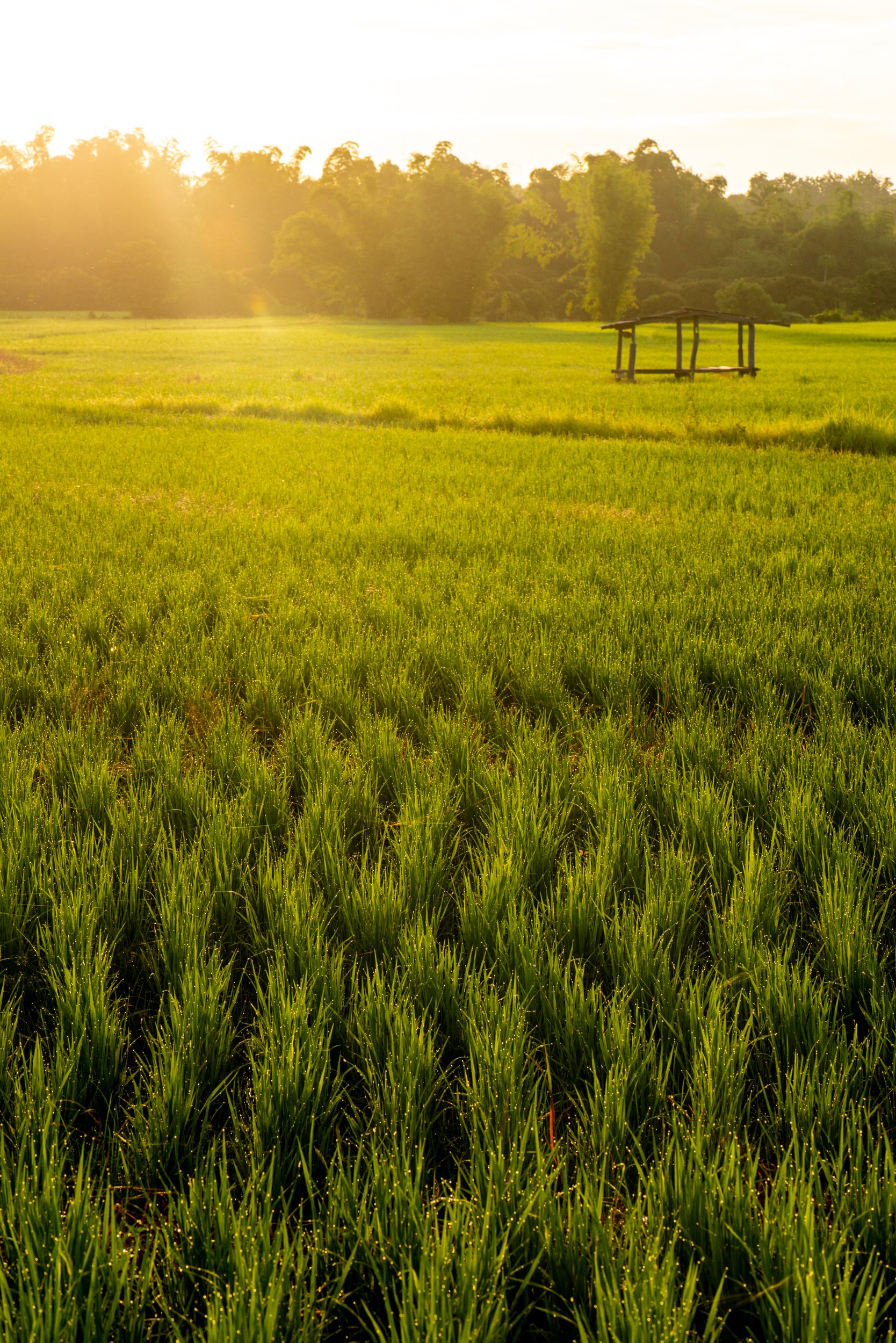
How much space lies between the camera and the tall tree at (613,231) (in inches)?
2347

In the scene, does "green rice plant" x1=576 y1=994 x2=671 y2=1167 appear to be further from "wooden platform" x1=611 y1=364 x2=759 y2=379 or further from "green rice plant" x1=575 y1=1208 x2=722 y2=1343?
"wooden platform" x1=611 y1=364 x2=759 y2=379

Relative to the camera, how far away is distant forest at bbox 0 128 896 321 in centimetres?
6050

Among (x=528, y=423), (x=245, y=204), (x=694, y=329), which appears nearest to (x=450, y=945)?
(x=528, y=423)

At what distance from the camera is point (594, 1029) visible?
1.66 meters

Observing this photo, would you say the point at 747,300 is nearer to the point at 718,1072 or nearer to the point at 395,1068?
the point at 718,1072

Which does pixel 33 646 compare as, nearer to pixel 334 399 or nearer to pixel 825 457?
pixel 825 457

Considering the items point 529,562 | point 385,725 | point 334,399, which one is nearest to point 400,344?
point 334,399

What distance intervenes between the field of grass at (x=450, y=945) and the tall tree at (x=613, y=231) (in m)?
60.7

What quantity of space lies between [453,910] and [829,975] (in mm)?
885

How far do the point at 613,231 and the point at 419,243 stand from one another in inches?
533

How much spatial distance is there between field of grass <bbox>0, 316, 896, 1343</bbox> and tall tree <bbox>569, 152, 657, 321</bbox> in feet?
199

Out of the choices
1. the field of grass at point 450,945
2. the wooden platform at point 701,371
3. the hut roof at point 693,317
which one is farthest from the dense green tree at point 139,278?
the field of grass at point 450,945

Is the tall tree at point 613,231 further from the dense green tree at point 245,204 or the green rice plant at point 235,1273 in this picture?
the green rice plant at point 235,1273

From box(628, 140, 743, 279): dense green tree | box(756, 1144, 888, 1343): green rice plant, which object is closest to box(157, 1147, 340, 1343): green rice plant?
box(756, 1144, 888, 1343): green rice plant
